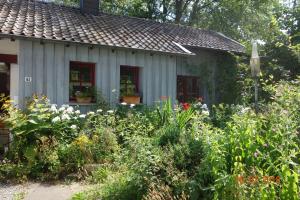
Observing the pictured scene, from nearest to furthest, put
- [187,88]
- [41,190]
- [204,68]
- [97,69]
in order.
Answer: [41,190], [97,69], [204,68], [187,88]

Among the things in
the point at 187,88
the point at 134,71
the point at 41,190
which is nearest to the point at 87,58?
the point at 134,71

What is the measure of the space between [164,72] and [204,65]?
2947 mm

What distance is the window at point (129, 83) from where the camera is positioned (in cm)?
1204

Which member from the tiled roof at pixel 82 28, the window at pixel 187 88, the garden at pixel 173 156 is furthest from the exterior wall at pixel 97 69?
the window at pixel 187 88

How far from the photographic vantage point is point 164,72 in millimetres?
12828

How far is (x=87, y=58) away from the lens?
11.0 metres

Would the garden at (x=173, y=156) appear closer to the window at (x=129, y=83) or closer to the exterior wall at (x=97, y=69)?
the exterior wall at (x=97, y=69)

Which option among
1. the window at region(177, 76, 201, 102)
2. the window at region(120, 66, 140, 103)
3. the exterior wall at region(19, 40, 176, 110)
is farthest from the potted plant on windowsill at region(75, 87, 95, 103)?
the window at region(177, 76, 201, 102)

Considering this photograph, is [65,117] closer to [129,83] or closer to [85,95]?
[85,95]

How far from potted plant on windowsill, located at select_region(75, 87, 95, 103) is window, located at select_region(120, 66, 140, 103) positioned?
3.80 feet

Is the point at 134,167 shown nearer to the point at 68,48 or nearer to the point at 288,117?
the point at 288,117

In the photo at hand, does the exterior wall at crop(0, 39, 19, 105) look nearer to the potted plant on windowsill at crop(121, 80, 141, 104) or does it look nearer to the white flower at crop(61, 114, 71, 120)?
the white flower at crop(61, 114, 71, 120)

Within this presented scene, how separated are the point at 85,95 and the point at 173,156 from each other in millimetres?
6456

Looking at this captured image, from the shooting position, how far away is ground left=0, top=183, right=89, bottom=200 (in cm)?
596
